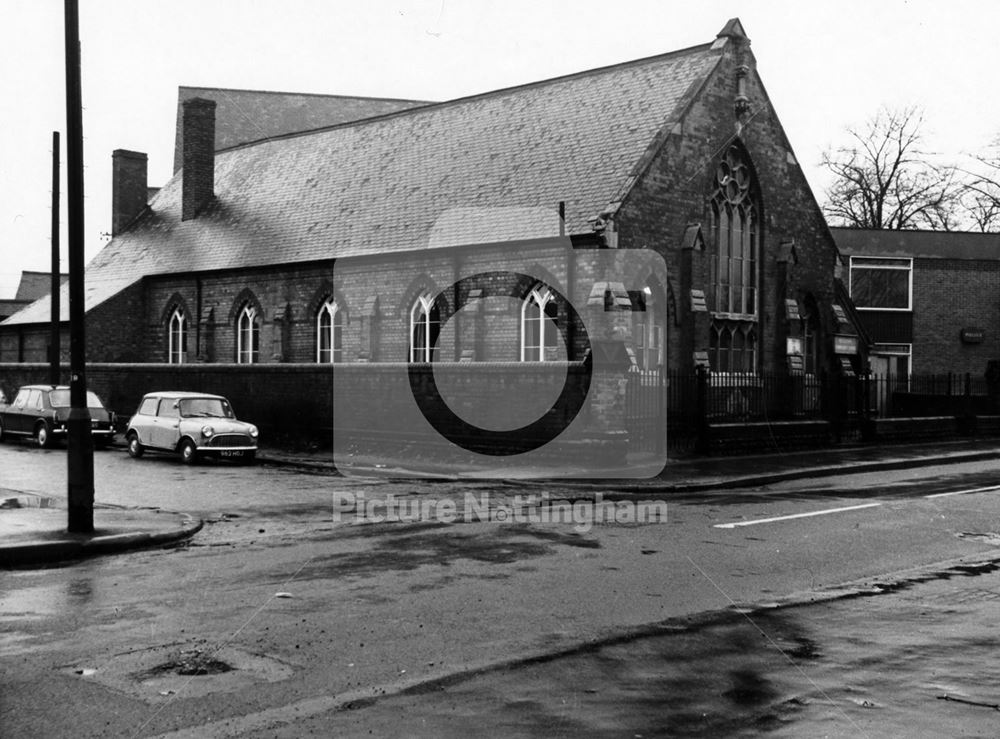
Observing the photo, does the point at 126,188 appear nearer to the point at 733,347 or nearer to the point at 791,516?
the point at 733,347

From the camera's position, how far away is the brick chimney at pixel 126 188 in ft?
138


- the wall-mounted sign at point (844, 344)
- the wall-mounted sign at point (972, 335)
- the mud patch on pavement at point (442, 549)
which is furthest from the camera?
the wall-mounted sign at point (972, 335)

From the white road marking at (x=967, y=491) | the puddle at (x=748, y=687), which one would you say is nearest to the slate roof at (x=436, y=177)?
the white road marking at (x=967, y=491)

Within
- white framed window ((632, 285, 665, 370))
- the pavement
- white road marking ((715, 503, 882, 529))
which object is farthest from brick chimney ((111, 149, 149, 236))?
white road marking ((715, 503, 882, 529))

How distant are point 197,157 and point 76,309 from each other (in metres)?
28.1

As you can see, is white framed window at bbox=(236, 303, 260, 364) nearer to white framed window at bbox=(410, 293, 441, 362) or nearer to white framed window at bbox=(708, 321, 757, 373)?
white framed window at bbox=(410, 293, 441, 362)

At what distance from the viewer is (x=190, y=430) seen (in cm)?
2189

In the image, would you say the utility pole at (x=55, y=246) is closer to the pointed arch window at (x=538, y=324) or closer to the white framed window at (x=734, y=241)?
the pointed arch window at (x=538, y=324)

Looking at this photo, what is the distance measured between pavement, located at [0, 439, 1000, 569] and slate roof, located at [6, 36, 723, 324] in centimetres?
707

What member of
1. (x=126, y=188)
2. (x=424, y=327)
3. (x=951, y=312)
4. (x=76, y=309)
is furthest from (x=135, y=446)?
(x=951, y=312)

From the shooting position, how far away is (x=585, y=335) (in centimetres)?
2466

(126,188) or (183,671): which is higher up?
(126,188)

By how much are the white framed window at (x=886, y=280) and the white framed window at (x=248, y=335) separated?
23.7m

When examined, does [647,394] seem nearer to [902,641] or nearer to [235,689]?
[902,641]
